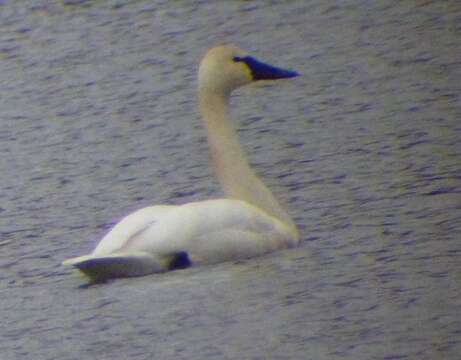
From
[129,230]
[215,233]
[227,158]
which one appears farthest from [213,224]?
[227,158]

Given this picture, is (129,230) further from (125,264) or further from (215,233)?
(215,233)

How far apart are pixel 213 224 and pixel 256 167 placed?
5.95 feet

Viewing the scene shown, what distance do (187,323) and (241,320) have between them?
0.67 feet

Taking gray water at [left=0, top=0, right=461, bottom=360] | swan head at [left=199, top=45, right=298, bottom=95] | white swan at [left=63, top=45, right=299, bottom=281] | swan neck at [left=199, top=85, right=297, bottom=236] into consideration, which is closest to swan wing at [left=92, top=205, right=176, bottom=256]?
white swan at [left=63, top=45, right=299, bottom=281]

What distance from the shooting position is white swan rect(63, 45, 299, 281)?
7598 mm

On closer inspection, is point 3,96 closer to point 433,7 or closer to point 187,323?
point 433,7

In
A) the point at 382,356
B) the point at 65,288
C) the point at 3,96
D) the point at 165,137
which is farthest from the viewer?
the point at 3,96

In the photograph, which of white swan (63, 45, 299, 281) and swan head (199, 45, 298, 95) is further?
swan head (199, 45, 298, 95)

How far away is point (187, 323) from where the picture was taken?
7.17m

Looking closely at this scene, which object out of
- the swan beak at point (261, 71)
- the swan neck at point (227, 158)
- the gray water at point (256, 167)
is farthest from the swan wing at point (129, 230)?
the swan beak at point (261, 71)

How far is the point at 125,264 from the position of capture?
299 inches

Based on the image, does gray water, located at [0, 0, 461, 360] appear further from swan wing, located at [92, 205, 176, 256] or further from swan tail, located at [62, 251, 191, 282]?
swan wing, located at [92, 205, 176, 256]

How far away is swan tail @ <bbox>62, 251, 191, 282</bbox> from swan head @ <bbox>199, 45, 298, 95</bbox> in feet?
3.46

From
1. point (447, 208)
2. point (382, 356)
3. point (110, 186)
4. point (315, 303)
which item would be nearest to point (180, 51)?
point (110, 186)
